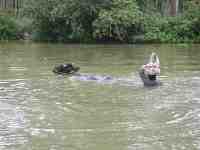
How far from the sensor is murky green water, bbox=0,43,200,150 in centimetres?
1304

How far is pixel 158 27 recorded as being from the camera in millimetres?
39781

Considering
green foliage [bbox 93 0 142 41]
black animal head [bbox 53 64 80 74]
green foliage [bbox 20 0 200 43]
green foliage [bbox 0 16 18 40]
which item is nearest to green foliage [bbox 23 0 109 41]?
green foliage [bbox 20 0 200 43]

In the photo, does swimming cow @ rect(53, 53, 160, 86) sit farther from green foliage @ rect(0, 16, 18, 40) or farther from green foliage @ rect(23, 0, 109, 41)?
green foliage @ rect(0, 16, 18, 40)

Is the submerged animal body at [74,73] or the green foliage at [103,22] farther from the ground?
the green foliage at [103,22]

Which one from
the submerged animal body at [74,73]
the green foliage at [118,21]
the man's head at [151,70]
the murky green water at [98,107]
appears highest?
the green foliage at [118,21]

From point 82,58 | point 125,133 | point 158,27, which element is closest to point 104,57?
point 82,58


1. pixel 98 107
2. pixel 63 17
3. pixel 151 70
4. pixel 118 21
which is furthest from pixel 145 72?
pixel 63 17

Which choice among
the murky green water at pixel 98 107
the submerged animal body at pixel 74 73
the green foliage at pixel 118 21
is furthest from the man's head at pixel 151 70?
the green foliage at pixel 118 21

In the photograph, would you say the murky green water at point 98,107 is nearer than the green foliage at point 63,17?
Yes

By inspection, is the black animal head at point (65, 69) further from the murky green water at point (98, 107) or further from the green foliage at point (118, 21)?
the green foliage at point (118, 21)

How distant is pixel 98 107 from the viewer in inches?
666

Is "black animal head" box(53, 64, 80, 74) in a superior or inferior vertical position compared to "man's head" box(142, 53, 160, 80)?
inferior

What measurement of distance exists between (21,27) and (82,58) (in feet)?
39.7

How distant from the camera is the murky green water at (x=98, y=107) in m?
13.0
